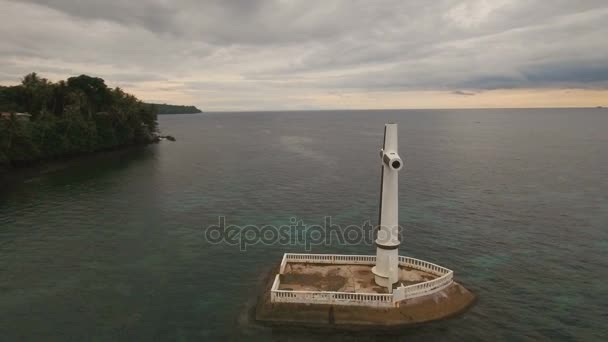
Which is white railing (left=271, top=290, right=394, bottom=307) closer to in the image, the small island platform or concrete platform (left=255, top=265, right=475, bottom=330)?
the small island platform

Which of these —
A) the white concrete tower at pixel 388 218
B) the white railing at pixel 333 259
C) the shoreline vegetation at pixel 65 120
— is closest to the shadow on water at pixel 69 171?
the shoreline vegetation at pixel 65 120

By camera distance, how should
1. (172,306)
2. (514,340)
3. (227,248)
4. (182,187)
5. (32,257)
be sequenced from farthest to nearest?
1. (182,187)
2. (227,248)
3. (32,257)
4. (172,306)
5. (514,340)

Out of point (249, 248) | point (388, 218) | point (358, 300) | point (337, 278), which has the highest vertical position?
point (388, 218)

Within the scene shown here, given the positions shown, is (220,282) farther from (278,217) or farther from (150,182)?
(150,182)

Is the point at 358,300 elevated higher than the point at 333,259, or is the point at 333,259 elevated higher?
the point at 333,259

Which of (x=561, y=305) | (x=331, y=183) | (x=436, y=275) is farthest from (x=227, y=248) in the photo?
(x=331, y=183)

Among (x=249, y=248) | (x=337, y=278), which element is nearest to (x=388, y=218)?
(x=337, y=278)

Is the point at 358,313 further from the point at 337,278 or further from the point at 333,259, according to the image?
the point at 333,259
